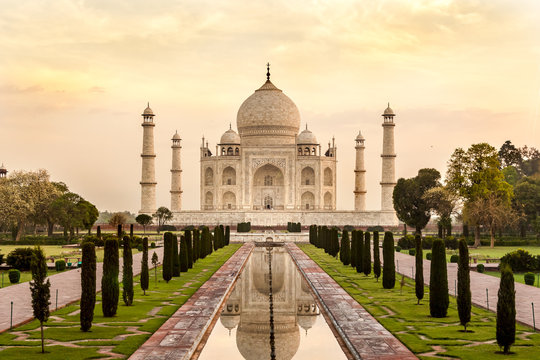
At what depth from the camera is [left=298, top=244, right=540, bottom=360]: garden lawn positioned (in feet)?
33.2

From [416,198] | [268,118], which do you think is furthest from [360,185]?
[416,198]

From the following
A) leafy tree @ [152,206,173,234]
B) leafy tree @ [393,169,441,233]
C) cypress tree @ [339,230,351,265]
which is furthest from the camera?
leafy tree @ [152,206,173,234]

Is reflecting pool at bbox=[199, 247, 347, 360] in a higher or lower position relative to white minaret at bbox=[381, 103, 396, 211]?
lower

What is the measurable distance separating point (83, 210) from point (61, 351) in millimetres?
30136

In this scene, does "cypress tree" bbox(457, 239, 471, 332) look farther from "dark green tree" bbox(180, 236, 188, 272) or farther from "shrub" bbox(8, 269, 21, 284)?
"shrub" bbox(8, 269, 21, 284)

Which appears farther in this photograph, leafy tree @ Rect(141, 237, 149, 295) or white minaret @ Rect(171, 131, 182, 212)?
white minaret @ Rect(171, 131, 182, 212)

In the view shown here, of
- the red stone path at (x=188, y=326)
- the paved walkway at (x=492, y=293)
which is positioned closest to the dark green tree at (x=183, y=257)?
the red stone path at (x=188, y=326)

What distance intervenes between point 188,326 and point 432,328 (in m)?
4.40

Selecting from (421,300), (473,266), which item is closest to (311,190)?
(473,266)

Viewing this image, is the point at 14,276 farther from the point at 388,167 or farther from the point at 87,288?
the point at 388,167

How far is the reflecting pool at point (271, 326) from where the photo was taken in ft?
34.4

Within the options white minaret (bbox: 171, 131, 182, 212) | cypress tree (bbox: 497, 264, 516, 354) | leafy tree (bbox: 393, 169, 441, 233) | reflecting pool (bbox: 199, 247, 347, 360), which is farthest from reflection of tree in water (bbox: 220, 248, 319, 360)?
white minaret (bbox: 171, 131, 182, 212)

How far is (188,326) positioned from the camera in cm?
1209

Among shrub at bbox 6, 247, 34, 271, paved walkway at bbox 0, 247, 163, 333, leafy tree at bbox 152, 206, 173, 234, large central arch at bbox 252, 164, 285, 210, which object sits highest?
large central arch at bbox 252, 164, 285, 210
